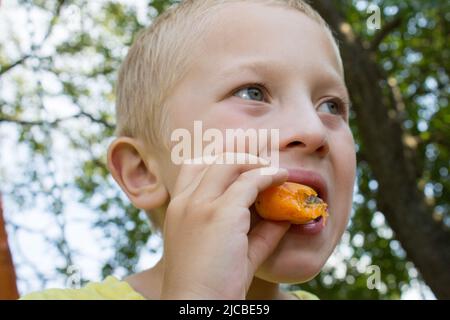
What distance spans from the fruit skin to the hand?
0.14 ft

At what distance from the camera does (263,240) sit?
140 centimetres

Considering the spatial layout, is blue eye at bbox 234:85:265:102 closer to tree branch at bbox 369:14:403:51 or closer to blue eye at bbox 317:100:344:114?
blue eye at bbox 317:100:344:114

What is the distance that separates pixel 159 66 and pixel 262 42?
401 mm

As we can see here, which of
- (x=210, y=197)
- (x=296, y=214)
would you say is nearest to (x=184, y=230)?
(x=210, y=197)

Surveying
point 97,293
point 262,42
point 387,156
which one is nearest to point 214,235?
point 262,42

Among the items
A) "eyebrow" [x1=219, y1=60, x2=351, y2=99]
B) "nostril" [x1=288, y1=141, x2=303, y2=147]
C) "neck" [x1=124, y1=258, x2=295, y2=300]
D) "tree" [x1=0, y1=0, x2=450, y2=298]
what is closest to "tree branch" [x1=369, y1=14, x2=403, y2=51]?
"tree" [x1=0, y1=0, x2=450, y2=298]

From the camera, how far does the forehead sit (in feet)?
5.40

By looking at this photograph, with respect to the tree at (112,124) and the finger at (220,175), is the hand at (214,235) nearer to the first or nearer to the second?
the finger at (220,175)

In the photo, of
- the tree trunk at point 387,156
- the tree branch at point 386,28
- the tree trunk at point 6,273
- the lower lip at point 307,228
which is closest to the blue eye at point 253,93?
the lower lip at point 307,228

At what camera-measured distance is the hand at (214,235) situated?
1221 mm

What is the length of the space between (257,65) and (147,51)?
57 centimetres

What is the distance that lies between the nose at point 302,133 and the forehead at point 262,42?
0.15 meters

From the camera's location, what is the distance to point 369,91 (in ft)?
14.8
